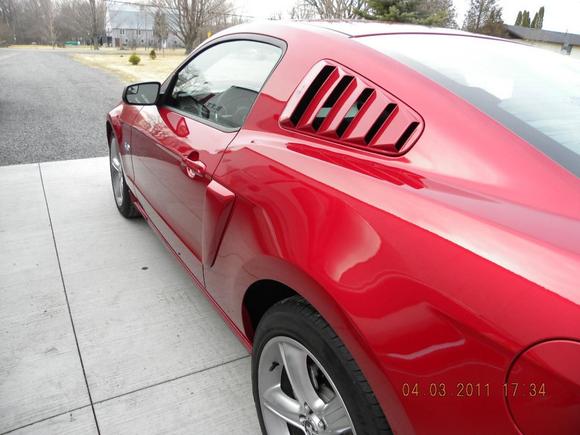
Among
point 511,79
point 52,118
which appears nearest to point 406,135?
point 511,79

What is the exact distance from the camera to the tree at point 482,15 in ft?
106

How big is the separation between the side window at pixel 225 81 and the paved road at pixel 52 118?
13.5 feet

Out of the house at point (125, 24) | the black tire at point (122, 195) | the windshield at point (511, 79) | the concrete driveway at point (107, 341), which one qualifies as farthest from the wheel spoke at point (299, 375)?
the house at point (125, 24)

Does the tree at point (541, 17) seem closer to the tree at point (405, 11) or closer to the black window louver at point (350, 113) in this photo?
the tree at point (405, 11)

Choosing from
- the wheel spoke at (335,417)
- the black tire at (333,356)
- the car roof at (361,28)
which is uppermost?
the car roof at (361,28)

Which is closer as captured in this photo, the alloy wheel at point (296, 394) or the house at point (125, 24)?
the alloy wheel at point (296, 394)

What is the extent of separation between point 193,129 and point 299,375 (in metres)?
1.33

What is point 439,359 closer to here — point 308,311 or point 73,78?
point 308,311

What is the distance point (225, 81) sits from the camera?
7.80 feet

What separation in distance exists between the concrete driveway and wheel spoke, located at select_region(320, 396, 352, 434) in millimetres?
709

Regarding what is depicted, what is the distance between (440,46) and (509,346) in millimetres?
1327

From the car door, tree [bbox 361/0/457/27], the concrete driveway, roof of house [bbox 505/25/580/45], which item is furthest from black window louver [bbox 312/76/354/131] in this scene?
roof of house [bbox 505/25/580/45]

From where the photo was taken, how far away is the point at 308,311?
4.47ft

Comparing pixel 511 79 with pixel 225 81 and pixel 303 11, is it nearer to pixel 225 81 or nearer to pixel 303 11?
pixel 225 81
